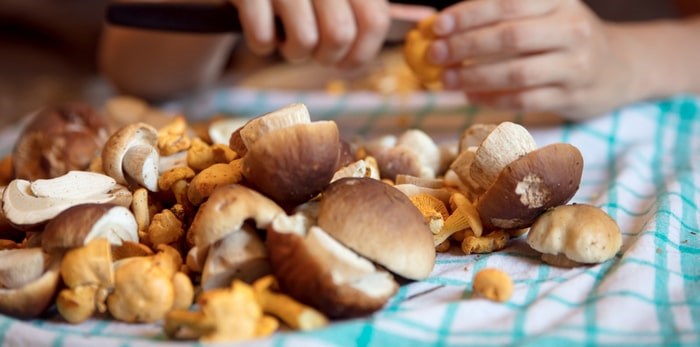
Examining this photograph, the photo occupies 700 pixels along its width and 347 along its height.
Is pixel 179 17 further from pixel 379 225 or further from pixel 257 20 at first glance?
pixel 379 225

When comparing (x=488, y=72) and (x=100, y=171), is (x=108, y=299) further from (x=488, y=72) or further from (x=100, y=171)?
(x=488, y=72)

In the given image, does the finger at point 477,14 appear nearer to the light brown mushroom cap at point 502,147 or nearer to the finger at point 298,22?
the finger at point 298,22

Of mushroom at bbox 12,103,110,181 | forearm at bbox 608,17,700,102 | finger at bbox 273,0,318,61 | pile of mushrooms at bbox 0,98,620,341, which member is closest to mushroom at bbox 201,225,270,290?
pile of mushrooms at bbox 0,98,620,341

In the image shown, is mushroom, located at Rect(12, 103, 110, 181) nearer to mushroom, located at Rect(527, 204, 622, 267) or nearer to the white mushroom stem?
the white mushroom stem

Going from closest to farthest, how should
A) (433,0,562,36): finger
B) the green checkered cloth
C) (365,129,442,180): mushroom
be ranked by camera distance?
1. the green checkered cloth
2. (365,129,442,180): mushroom
3. (433,0,562,36): finger

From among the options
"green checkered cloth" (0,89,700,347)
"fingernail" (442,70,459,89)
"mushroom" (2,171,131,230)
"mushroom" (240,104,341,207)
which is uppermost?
"mushroom" (240,104,341,207)

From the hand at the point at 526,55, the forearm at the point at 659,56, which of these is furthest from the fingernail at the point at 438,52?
the forearm at the point at 659,56
